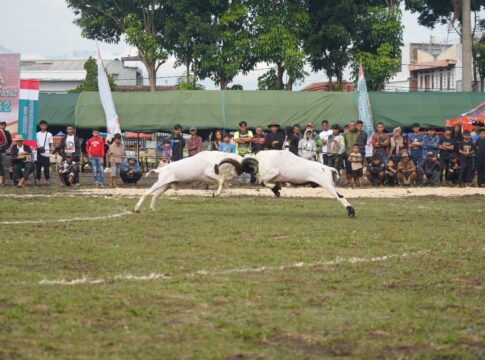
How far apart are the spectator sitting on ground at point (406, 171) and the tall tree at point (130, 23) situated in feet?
77.6

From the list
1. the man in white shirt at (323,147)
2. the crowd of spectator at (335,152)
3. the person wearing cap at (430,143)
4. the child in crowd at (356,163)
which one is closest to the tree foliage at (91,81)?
the crowd of spectator at (335,152)

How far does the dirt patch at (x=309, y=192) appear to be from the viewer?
2661 cm

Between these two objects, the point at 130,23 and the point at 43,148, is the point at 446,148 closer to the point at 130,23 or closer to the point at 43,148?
the point at 43,148

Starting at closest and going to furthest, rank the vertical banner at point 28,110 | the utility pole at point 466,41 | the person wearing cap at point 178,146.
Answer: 1. the person wearing cap at point 178,146
2. the vertical banner at point 28,110
3. the utility pole at point 466,41

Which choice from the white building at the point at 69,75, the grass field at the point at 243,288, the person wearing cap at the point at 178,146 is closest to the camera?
the grass field at the point at 243,288

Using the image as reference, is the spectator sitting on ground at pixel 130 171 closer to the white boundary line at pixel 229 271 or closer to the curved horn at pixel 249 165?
the curved horn at pixel 249 165

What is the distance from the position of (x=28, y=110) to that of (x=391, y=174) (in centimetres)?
1061

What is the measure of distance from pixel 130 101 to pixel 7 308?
31.2 meters

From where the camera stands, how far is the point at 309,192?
28141mm

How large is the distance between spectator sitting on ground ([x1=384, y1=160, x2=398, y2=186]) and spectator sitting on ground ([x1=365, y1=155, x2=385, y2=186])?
5.3 inches

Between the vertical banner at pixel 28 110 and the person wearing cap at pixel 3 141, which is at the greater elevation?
the vertical banner at pixel 28 110

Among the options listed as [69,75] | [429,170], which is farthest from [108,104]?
[69,75]

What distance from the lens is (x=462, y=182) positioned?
1261 inches

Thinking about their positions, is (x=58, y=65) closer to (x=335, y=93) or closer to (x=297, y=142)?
(x=335, y=93)
